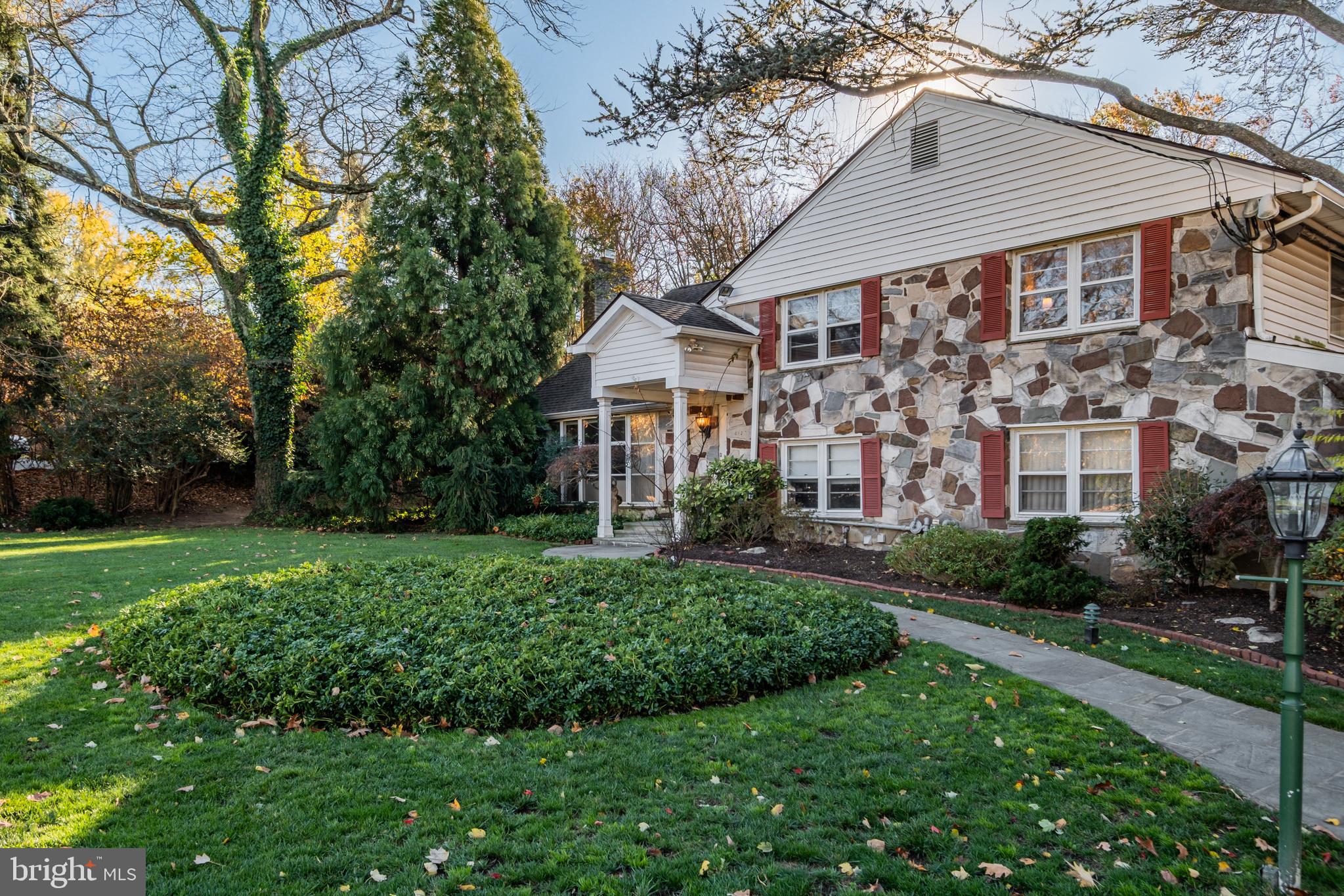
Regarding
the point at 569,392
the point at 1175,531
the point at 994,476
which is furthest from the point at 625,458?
the point at 1175,531

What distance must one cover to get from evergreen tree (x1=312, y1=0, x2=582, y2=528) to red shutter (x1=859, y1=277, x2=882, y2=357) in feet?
25.9

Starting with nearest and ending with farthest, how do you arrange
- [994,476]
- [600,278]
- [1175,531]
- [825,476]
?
[1175,531]
[994,476]
[825,476]
[600,278]

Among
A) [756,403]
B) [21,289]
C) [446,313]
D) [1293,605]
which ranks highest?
[21,289]

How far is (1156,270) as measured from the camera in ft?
29.1

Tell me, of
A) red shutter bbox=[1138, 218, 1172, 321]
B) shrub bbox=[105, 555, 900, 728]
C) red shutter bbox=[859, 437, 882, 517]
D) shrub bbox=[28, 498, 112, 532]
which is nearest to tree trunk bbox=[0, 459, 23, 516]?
shrub bbox=[28, 498, 112, 532]

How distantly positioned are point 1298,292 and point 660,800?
10.0 meters

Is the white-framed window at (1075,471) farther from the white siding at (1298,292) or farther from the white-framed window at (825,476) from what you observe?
the white-framed window at (825,476)

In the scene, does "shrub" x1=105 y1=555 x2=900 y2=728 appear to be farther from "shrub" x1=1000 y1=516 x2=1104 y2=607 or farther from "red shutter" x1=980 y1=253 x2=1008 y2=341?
"red shutter" x1=980 y1=253 x2=1008 y2=341

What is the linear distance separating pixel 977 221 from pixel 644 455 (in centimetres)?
851

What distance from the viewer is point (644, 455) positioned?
16.6 metres

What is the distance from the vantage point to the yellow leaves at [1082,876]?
2.81 metres

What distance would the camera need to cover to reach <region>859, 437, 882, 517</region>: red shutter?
11445mm

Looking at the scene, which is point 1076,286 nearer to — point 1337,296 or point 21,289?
point 1337,296

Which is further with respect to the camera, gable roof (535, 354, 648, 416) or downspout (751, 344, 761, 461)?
gable roof (535, 354, 648, 416)
